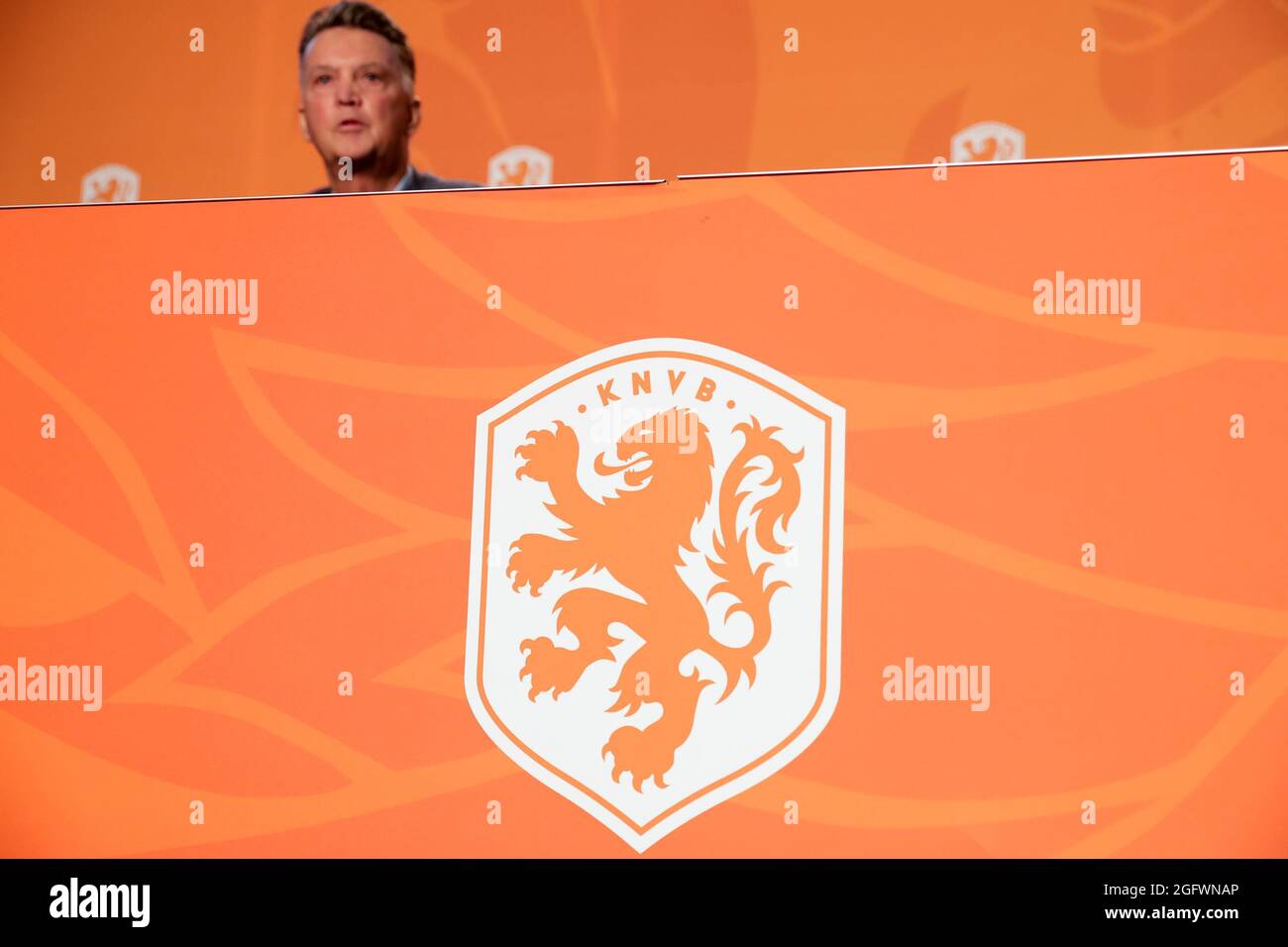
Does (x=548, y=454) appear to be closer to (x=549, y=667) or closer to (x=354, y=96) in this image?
(x=549, y=667)

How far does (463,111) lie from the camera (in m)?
2.93

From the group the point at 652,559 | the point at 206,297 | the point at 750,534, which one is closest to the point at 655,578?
the point at 652,559

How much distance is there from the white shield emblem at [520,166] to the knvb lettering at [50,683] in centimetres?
151

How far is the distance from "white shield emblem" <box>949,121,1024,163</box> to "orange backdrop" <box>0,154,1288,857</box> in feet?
0.15

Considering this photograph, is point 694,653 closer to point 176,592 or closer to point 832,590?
point 832,590

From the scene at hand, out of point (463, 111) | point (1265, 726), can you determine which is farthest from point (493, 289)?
point (1265, 726)

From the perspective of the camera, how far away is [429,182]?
114 inches

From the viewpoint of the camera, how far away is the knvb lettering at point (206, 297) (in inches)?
113

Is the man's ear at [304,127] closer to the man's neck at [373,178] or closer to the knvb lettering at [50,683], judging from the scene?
the man's neck at [373,178]

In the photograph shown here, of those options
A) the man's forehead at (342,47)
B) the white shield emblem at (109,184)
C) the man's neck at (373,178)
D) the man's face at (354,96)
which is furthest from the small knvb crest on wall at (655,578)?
the white shield emblem at (109,184)

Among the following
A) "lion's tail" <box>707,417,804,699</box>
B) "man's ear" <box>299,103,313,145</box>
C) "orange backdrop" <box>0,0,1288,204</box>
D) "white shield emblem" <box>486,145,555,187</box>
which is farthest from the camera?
"man's ear" <box>299,103,313,145</box>

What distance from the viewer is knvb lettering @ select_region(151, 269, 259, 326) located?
2.87m
